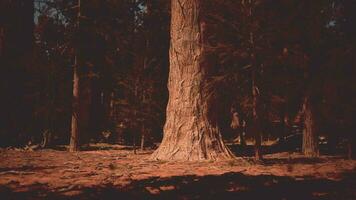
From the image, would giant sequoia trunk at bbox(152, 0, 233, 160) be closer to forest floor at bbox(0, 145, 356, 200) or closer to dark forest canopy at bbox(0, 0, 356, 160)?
dark forest canopy at bbox(0, 0, 356, 160)

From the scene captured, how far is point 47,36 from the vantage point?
57.1 ft

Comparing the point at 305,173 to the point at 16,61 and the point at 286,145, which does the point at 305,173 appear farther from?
the point at 16,61

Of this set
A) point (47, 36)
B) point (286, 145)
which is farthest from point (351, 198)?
point (47, 36)

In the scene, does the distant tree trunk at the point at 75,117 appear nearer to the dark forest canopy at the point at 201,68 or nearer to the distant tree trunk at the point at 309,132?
the dark forest canopy at the point at 201,68

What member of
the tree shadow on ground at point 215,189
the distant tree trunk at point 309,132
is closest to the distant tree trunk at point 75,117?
the distant tree trunk at point 309,132

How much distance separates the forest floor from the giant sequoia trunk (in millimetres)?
855

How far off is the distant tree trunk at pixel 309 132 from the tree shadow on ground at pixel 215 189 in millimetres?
5614

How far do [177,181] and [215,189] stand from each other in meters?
1.00

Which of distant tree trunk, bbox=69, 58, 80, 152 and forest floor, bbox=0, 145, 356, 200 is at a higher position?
distant tree trunk, bbox=69, 58, 80, 152

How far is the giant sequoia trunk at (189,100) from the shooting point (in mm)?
10727

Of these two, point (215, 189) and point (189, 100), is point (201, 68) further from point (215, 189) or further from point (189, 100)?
point (215, 189)

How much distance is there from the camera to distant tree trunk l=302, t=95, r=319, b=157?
12906 millimetres

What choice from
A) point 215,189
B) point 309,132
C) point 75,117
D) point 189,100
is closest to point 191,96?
point 189,100

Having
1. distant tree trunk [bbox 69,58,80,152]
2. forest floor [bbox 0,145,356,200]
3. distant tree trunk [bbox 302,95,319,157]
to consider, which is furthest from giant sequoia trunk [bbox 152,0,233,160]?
distant tree trunk [bbox 69,58,80,152]
